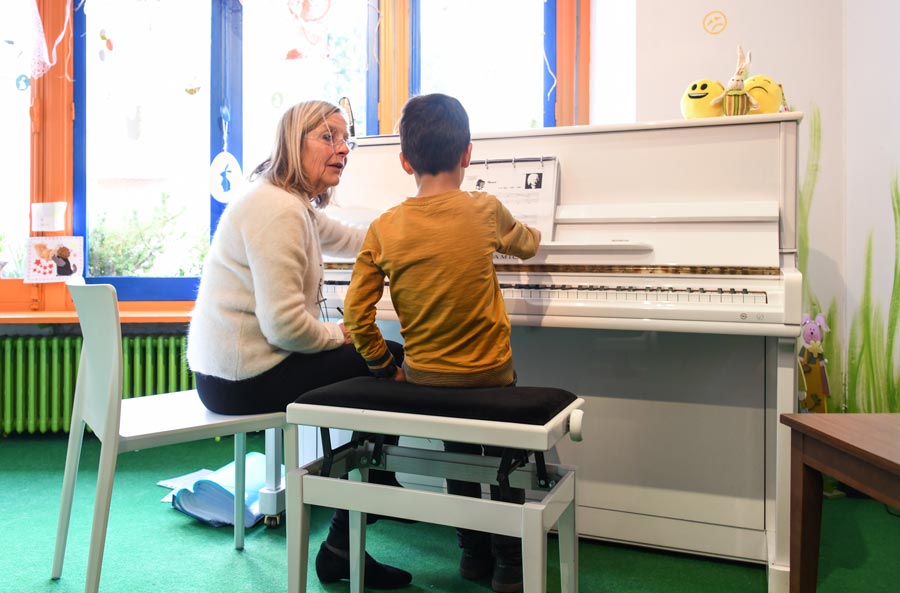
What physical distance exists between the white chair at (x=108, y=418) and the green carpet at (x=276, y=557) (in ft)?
0.63

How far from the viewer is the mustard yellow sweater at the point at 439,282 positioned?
1.36m

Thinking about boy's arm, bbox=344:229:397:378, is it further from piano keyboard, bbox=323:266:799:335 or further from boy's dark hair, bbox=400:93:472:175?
piano keyboard, bbox=323:266:799:335

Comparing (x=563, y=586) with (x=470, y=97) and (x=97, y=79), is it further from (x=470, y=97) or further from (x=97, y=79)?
(x=97, y=79)

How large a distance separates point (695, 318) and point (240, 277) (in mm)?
1046

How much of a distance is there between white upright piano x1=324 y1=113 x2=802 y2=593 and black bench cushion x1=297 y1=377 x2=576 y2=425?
17.8 inches

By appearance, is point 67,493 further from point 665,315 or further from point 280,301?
point 665,315

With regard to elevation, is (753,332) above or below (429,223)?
below

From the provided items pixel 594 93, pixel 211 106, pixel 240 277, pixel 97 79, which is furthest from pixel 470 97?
pixel 240 277

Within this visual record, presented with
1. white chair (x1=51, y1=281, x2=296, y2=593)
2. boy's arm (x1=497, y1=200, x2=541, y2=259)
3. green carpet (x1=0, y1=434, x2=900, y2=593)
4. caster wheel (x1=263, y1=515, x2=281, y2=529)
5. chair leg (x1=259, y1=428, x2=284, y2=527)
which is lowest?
green carpet (x1=0, y1=434, x2=900, y2=593)

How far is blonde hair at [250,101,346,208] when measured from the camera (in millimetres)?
1699

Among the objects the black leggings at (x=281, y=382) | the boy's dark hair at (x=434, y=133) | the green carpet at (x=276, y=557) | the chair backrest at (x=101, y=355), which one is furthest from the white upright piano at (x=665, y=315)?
the chair backrest at (x=101, y=355)

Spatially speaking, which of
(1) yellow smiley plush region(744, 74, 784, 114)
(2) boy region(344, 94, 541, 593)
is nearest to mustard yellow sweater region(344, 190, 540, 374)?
(2) boy region(344, 94, 541, 593)

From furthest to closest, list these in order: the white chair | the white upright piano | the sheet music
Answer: the sheet music
the white upright piano
the white chair

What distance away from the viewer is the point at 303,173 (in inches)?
67.9
